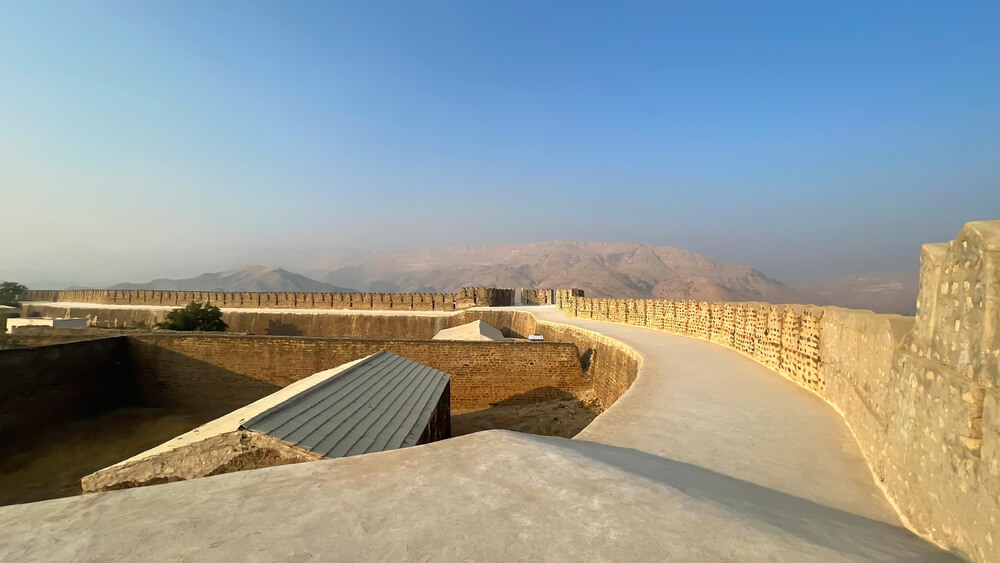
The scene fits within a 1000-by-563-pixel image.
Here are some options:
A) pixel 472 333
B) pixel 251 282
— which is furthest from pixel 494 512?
pixel 251 282

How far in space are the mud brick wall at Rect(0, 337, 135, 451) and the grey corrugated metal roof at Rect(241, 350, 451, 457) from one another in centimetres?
953

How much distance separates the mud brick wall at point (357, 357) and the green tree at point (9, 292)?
37332mm

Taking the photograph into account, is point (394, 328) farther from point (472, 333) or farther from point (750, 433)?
point (750, 433)

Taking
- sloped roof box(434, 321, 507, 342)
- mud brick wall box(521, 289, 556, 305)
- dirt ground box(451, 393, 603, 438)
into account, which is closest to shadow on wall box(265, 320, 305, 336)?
sloped roof box(434, 321, 507, 342)

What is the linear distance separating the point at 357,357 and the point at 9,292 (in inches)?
1691

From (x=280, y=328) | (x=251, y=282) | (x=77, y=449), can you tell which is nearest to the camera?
(x=77, y=449)

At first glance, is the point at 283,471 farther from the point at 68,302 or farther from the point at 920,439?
the point at 68,302

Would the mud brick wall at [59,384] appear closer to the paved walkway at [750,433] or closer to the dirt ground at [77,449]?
the dirt ground at [77,449]

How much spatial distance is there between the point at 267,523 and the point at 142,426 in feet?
47.6

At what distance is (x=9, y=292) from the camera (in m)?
36.8

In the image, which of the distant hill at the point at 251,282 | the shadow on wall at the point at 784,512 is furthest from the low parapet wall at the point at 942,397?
the distant hill at the point at 251,282

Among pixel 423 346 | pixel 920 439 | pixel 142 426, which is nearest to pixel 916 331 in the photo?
pixel 920 439

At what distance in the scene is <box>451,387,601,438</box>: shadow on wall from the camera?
11070mm

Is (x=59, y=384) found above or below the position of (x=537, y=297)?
below
